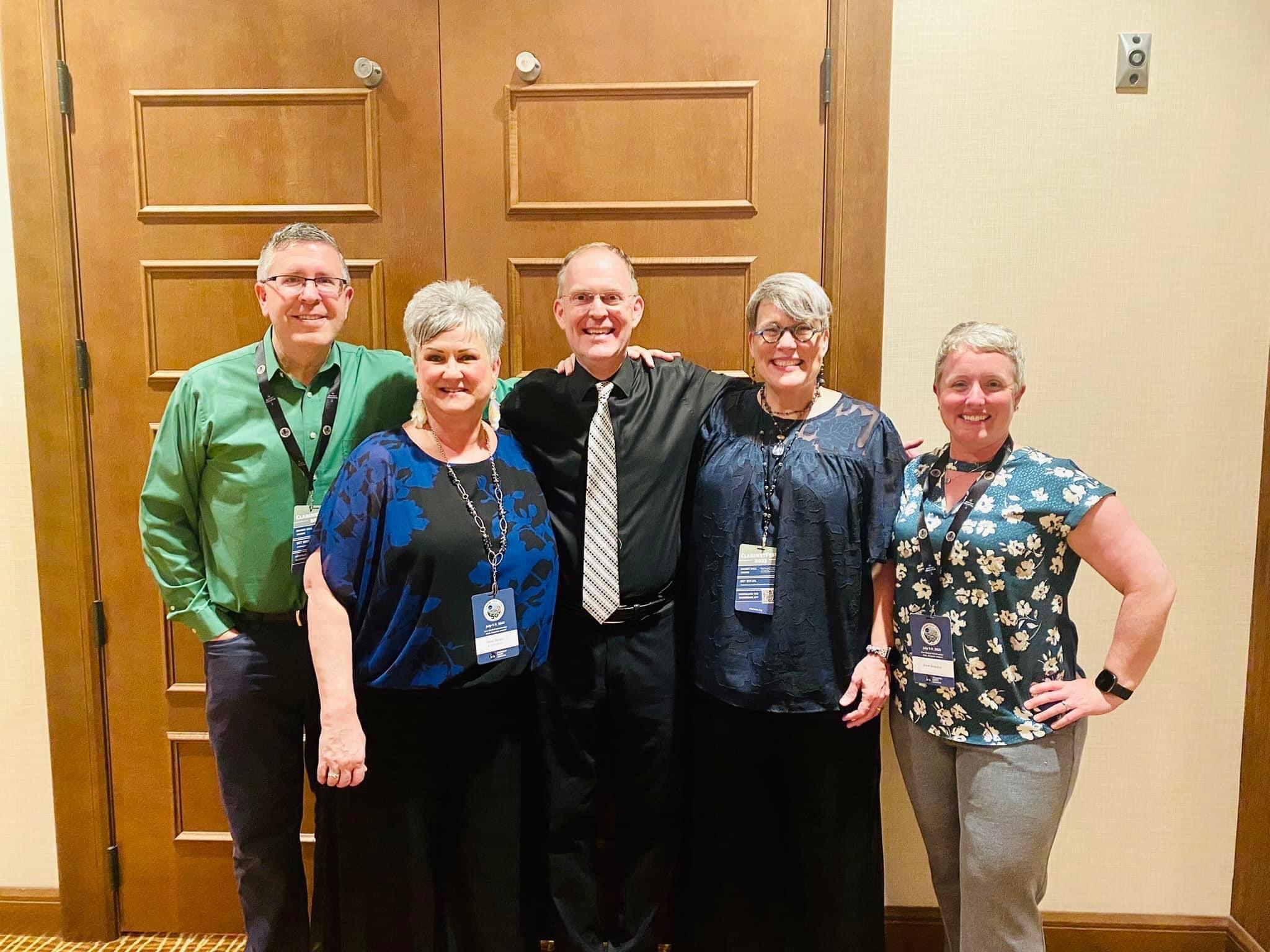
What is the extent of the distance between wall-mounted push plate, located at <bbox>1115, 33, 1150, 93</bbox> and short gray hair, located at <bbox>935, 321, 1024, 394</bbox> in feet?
3.22

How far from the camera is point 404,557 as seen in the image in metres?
1.58

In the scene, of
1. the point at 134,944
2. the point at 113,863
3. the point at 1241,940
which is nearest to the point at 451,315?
the point at 113,863

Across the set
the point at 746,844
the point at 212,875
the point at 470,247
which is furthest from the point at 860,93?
the point at 212,875

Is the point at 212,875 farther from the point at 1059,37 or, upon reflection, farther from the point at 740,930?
the point at 1059,37

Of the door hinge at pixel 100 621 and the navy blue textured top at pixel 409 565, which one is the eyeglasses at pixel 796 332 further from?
the door hinge at pixel 100 621

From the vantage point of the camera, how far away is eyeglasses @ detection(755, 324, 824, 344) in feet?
5.55

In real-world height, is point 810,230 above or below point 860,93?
below

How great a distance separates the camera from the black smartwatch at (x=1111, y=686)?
1.62 meters

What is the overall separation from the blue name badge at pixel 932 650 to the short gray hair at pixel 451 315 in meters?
1.05

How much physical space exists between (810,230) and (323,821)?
1.89 m

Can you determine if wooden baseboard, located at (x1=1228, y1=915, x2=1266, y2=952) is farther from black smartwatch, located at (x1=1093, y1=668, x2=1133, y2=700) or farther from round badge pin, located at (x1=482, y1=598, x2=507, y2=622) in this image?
round badge pin, located at (x1=482, y1=598, x2=507, y2=622)

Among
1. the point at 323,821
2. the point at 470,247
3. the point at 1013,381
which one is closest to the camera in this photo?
the point at 1013,381

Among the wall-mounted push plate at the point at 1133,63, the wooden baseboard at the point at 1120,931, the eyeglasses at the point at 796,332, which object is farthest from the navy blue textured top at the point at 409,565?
the wall-mounted push plate at the point at 1133,63

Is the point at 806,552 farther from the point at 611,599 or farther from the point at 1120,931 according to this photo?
the point at 1120,931
